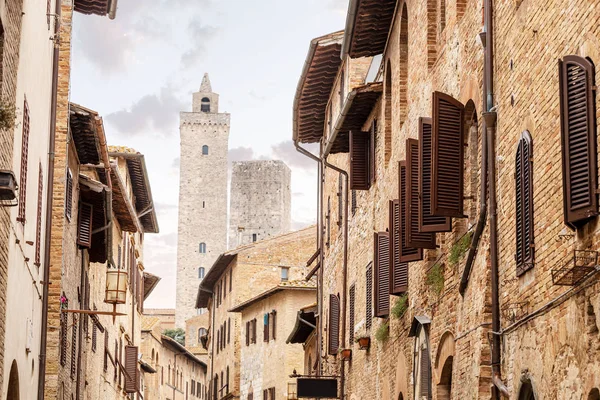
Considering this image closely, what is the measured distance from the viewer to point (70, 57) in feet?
66.2

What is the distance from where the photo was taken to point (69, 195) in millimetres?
21562

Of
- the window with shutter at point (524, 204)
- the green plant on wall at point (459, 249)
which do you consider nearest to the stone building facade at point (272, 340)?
the green plant on wall at point (459, 249)

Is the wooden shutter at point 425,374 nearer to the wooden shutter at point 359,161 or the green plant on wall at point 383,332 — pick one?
the green plant on wall at point 383,332

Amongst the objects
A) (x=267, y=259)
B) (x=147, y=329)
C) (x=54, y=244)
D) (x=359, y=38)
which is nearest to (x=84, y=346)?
(x=54, y=244)

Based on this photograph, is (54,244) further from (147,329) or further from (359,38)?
(147,329)

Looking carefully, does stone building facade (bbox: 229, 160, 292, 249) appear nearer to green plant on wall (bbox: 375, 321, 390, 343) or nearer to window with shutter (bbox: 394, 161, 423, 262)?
green plant on wall (bbox: 375, 321, 390, 343)

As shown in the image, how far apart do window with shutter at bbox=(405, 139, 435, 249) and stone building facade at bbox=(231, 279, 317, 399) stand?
2152cm

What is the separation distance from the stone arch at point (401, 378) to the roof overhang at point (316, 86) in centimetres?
866

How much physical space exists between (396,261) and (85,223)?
923cm

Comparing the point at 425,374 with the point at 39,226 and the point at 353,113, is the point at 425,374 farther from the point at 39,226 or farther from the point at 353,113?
the point at 353,113

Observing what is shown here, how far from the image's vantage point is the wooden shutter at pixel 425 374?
1503 centimetres

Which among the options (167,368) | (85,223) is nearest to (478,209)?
(85,223)

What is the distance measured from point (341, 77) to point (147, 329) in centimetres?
2629

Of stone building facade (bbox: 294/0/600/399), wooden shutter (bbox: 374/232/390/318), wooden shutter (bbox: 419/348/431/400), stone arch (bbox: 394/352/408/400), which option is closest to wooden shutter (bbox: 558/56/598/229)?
stone building facade (bbox: 294/0/600/399)
